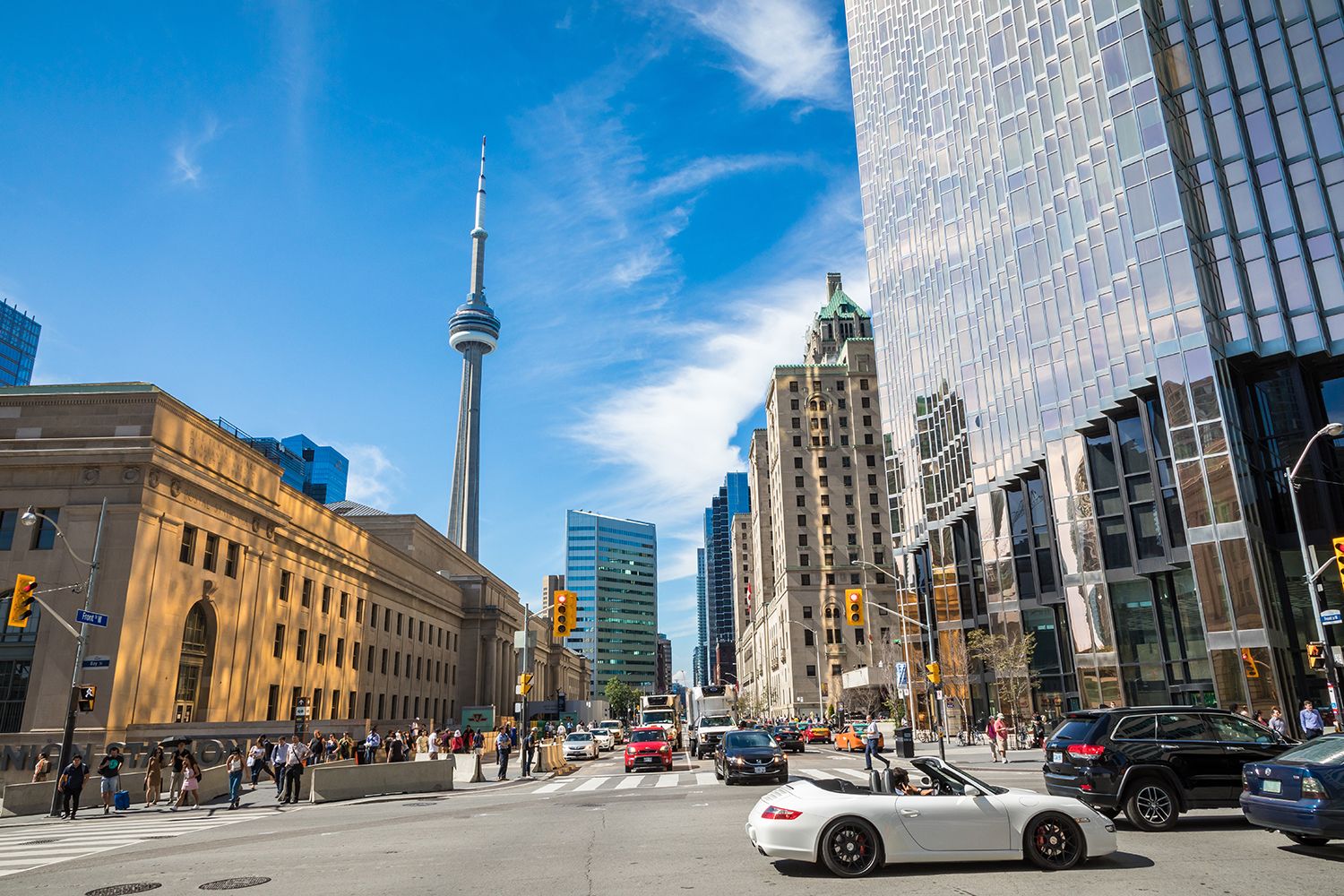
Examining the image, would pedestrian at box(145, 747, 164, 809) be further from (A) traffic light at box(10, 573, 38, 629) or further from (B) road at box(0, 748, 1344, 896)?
(A) traffic light at box(10, 573, 38, 629)

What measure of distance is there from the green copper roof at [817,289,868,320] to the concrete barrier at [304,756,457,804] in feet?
407

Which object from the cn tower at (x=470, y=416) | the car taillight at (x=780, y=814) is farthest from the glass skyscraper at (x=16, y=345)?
the car taillight at (x=780, y=814)

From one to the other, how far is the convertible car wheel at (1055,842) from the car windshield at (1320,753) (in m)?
3.33

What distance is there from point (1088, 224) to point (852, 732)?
30054 mm

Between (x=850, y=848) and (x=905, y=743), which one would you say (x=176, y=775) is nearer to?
(x=850, y=848)

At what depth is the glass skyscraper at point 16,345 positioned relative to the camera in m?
165

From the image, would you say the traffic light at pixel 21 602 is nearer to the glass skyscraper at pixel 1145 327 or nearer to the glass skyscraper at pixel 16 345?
the glass skyscraper at pixel 1145 327

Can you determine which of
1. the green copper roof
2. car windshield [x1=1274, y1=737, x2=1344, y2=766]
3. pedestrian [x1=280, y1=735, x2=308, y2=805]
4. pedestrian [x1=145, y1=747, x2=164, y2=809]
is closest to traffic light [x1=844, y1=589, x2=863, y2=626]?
pedestrian [x1=280, y1=735, x2=308, y2=805]

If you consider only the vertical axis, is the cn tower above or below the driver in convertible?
above

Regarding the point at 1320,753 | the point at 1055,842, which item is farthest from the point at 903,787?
the point at 1320,753

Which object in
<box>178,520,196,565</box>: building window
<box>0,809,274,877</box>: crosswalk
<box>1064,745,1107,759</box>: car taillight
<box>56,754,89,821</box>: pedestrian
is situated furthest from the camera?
<box>178,520,196,565</box>: building window

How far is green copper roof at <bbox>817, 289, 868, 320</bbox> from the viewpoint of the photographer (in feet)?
473

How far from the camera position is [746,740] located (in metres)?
25.2

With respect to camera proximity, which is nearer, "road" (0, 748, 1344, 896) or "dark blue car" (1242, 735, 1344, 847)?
"road" (0, 748, 1344, 896)
